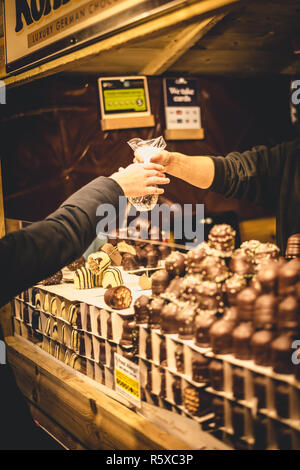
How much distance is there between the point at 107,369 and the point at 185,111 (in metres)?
2.12

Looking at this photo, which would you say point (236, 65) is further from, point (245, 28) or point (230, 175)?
point (230, 175)

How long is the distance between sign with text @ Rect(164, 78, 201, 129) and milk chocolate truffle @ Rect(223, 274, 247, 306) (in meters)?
2.05

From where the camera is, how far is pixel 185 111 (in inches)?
136

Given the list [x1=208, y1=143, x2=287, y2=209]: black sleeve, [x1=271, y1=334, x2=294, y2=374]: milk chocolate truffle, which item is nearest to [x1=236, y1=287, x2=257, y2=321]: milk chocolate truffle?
[x1=271, y1=334, x2=294, y2=374]: milk chocolate truffle

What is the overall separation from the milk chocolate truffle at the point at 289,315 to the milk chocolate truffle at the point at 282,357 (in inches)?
1.7

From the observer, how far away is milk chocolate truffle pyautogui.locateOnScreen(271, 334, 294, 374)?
1.13 metres

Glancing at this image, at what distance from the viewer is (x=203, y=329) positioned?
4.49 ft

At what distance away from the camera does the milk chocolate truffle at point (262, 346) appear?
3.86 ft

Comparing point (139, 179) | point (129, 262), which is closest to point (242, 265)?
point (139, 179)

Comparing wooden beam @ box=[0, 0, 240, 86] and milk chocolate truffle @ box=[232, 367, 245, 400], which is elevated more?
wooden beam @ box=[0, 0, 240, 86]

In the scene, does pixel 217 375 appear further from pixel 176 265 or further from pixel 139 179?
pixel 139 179

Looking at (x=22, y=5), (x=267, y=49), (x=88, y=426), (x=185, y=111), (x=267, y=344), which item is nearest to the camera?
(x=267, y=344)

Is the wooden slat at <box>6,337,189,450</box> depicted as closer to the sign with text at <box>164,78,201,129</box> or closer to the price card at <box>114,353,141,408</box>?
the price card at <box>114,353,141,408</box>
